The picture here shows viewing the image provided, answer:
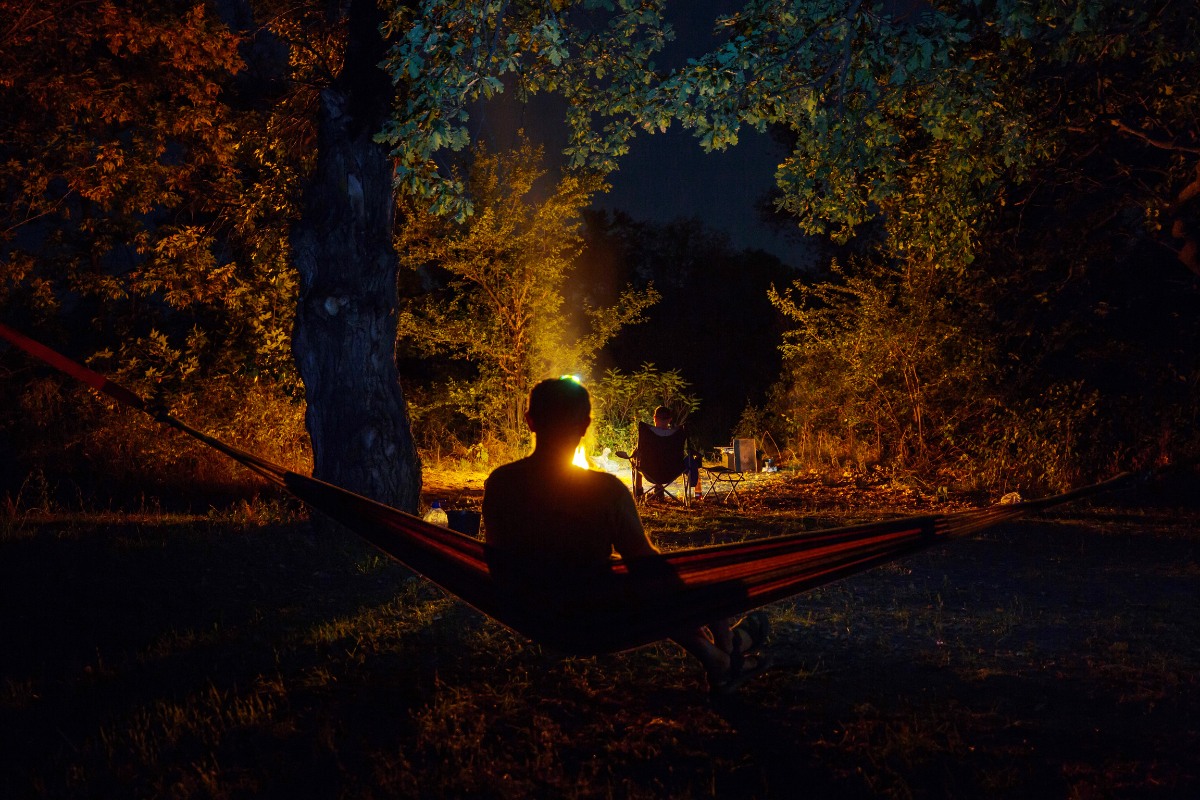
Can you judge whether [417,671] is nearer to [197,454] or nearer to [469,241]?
[197,454]

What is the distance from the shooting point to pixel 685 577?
9.21 feet

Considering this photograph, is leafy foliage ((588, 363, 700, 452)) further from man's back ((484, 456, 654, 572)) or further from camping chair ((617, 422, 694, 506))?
man's back ((484, 456, 654, 572))

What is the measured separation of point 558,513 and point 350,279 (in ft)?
13.8

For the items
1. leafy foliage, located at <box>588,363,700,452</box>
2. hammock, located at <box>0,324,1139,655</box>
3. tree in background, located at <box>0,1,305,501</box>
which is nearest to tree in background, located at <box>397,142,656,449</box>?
leafy foliage, located at <box>588,363,700,452</box>

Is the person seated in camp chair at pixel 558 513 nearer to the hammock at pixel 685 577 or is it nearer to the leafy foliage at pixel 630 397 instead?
the hammock at pixel 685 577

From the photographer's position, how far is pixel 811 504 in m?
9.69

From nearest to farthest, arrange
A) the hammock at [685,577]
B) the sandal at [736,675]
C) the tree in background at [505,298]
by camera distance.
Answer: the hammock at [685,577] < the sandal at [736,675] < the tree in background at [505,298]

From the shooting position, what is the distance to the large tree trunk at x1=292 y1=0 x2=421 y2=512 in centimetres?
636

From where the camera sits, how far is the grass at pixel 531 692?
2.63m

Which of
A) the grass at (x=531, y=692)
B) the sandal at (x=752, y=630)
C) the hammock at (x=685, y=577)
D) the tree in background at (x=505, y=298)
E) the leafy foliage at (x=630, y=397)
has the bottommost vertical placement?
the grass at (x=531, y=692)

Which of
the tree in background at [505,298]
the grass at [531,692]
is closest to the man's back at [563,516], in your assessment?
the grass at [531,692]

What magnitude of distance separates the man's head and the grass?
3.49ft

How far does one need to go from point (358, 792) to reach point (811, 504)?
7773mm

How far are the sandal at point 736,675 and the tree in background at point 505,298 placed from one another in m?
10.7
